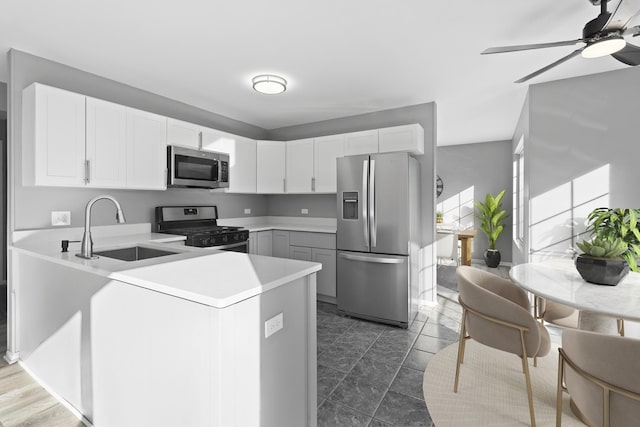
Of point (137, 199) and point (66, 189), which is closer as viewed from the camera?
point (66, 189)

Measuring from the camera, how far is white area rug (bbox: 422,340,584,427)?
1.79 metres

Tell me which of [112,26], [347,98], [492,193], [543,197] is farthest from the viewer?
[492,193]

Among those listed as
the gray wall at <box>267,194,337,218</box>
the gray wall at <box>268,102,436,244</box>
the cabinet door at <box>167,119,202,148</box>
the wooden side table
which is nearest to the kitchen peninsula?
the cabinet door at <box>167,119,202,148</box>

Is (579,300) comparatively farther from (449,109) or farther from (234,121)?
(234,121)

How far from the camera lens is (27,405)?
6.39ft

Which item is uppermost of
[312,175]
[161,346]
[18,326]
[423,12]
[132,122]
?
[423,12]

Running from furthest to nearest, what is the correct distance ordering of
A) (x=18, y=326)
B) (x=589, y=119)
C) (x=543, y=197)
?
(x=543, y=197) → (x=589, y=119) → (x=18, y=326)

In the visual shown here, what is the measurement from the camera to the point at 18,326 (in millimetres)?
2471

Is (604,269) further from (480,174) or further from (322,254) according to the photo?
(480,174)

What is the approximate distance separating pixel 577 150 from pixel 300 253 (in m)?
3.24

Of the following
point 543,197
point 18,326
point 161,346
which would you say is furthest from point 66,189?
point 543,197

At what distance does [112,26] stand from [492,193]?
6703 millimetres

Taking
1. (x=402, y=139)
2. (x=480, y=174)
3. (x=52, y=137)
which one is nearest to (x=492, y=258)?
(x=480, y=174)

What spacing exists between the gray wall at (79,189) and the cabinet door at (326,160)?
1486 mm
